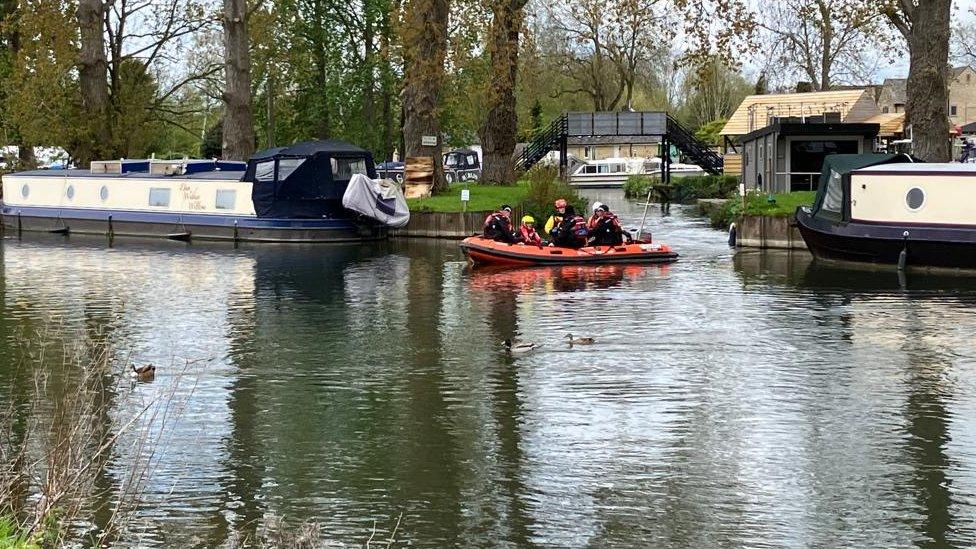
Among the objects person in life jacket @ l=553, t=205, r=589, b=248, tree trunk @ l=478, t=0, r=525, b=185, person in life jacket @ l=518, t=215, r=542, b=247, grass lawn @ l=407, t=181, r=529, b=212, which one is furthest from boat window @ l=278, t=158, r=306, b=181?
person in life jacket @ l=553, t=205, r=589, b=248

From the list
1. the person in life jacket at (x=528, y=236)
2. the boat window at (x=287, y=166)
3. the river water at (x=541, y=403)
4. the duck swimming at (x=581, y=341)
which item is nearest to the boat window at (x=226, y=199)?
the boat window at (x=287, y=166)

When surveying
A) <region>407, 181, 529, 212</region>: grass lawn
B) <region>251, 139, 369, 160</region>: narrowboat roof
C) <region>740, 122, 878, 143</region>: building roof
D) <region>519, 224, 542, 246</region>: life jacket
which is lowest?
<region>519, 224, 542, 246</region>: life jacket

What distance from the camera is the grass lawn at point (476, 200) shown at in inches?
1564

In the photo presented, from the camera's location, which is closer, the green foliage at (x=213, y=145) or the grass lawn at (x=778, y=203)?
the grass lawn at (x=778, y=203)

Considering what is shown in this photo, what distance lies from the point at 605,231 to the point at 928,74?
30.8 ft

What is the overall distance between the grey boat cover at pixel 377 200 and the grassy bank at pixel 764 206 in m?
9.28

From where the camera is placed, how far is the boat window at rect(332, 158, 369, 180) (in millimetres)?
39000

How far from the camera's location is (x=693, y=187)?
6550cm

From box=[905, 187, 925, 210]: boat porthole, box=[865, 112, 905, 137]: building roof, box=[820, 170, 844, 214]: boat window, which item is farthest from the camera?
box=[865, 112, 905, 137]: building roof

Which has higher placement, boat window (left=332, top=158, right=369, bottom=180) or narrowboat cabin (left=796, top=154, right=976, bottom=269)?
boat window (left=332, top=158, right=369, bottom=180)

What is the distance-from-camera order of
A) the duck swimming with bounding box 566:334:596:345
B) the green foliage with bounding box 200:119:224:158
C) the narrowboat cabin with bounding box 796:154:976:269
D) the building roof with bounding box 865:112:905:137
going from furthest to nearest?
the green foliage with bounding box 200:119:224:158, the building roof with bounding box 865:112:905:137, the narrowboat cabin with bounding box 796:154:976:269, the duck swimming with bounding box 566:334:596:345

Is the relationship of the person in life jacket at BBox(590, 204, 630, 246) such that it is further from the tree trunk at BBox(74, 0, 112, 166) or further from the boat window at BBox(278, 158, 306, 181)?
the tree trunk at BBox(74, 0, 112, 166)

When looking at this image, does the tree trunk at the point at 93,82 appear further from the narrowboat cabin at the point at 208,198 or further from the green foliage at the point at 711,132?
the green foliage at the point at 711,132

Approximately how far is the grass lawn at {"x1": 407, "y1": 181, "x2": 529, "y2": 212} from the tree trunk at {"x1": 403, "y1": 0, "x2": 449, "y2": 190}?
1.19 metres
